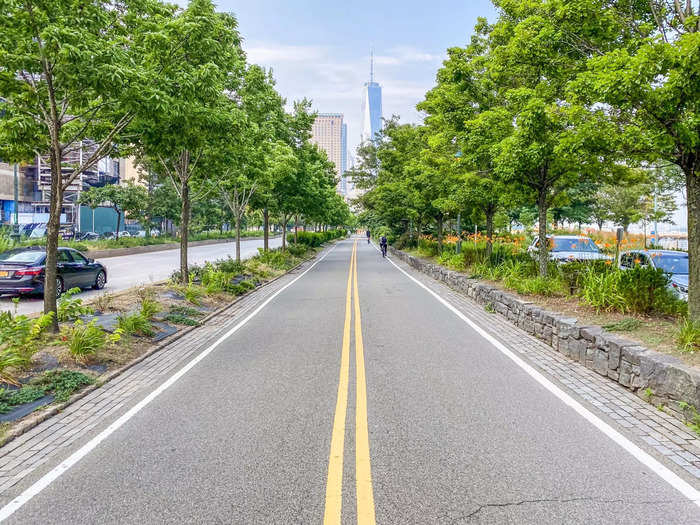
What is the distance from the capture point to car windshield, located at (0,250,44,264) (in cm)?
1302

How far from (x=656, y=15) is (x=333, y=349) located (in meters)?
7.97

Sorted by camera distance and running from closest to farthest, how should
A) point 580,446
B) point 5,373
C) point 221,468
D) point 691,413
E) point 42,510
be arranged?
point 42,510 → point 221,468 → point 580,446 → point 691,413 → point 5,373

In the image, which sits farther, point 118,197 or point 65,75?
point 118,197

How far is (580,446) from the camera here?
176 inches

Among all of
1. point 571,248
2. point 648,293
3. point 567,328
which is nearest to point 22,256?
point 567,328

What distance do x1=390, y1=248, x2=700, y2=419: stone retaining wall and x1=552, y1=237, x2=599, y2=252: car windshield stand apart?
8.90m

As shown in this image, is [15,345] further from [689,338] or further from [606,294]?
[606,294]

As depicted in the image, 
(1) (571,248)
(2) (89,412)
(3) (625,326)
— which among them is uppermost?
(1) (571,248)

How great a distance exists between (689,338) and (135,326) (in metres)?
8.94

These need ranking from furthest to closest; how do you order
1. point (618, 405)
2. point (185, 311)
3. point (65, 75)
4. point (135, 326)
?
point (185, 311) → point (135, 326) → point (65, 75) → point (618, 405)

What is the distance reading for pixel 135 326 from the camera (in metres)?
8.99

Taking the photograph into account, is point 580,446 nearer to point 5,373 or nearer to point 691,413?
point 691,413

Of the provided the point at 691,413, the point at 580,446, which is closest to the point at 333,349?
the point at 580,446

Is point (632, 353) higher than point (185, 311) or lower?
higher
